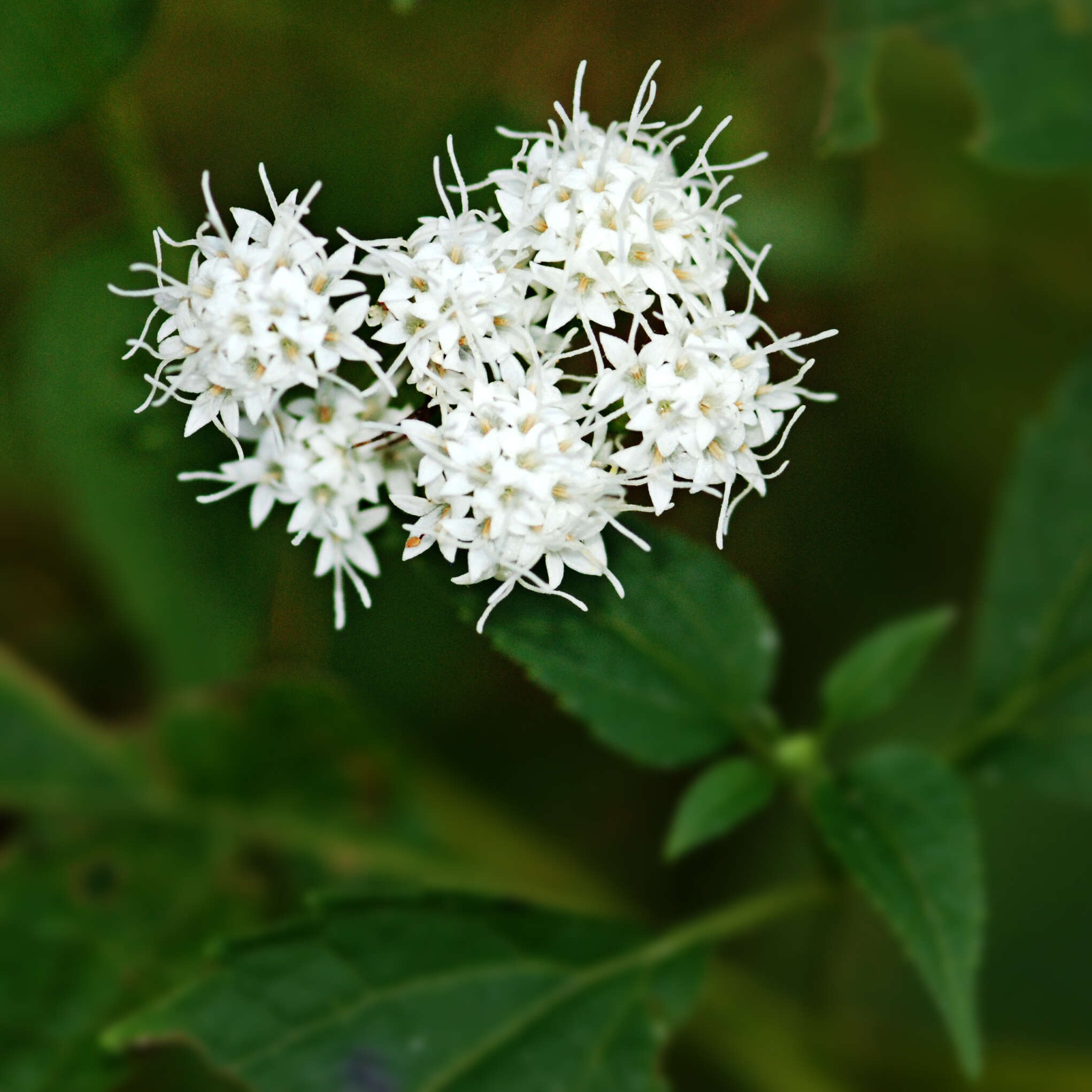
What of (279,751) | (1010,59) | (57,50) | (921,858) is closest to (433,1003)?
(279,751)

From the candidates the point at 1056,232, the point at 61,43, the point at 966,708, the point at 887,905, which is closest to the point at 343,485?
the point at 887,905

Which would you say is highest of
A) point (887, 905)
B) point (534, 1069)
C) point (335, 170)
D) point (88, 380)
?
point (335, 170)

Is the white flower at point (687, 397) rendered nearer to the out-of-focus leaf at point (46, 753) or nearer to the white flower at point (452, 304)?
the white flower at point (452, 304)

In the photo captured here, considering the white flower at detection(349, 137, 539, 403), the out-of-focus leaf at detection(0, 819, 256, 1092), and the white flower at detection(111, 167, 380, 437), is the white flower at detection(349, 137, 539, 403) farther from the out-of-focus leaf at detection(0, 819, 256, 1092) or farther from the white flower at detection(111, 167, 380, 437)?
the out-of-focus leaf at detection(0, 819, 256, 1092)

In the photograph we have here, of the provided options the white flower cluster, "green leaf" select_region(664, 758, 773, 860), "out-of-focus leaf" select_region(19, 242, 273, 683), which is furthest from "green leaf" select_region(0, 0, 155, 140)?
"green leaf" select_region(664, 758, 773, 860)

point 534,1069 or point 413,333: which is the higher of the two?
point 413,333

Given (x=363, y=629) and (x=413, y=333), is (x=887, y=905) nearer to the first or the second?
(x=413, y=333)

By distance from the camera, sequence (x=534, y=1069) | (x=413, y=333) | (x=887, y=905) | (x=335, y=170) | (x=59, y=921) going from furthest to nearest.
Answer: (x=335, y=170) → (x=59, y=921) → (x=534, y=1069) → (x=887, y=905) → (x=413, y=333)
